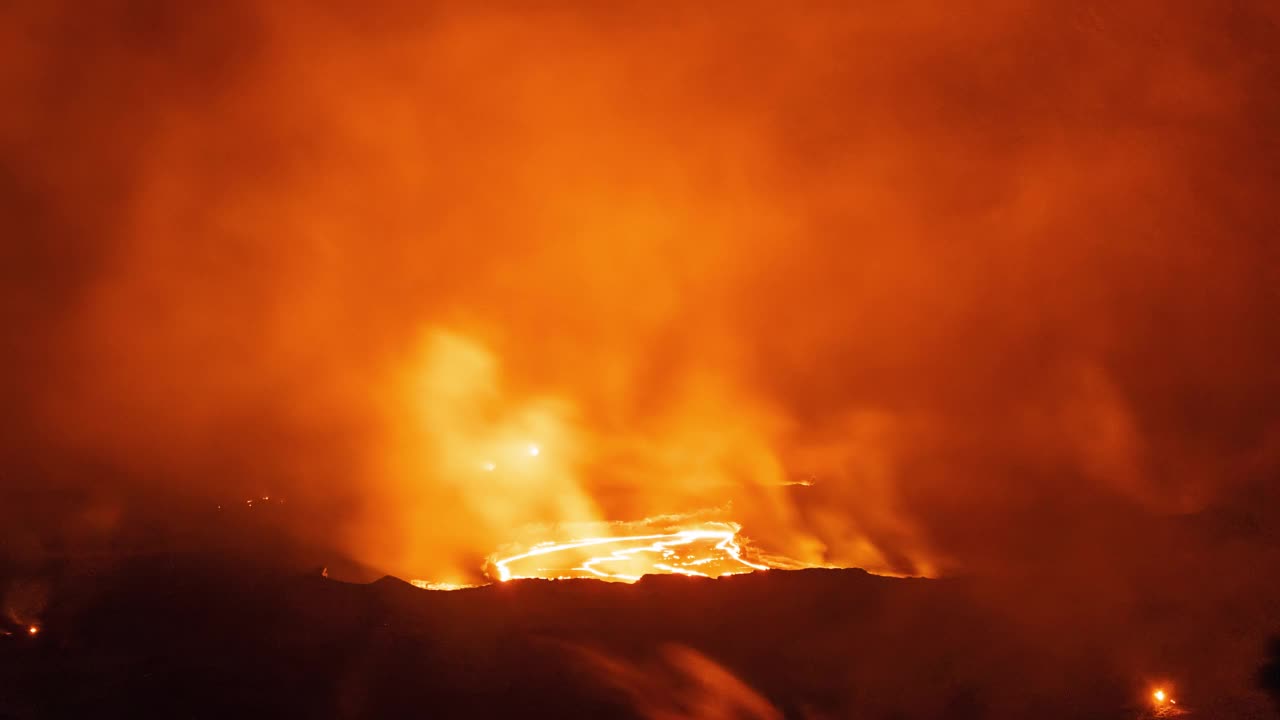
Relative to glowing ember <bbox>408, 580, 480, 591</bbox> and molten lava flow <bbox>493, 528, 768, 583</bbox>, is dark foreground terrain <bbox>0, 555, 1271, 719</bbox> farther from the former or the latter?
molten lava flow <bbox>493, 528, 768, 583</bbox>

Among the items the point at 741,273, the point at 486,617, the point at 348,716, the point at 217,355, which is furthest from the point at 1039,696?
the point at 217,355

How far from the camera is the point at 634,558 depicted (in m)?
8.43

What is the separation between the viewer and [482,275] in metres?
12.1

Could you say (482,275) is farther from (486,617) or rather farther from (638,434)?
(486,617)

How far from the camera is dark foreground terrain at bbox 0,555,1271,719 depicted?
618cm

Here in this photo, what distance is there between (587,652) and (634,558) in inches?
69.3

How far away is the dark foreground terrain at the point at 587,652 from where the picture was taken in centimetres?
618

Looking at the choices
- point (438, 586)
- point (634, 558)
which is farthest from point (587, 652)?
point (634, 558)

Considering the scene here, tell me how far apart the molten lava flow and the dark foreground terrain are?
0.32 meters

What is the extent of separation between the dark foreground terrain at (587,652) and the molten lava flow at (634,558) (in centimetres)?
32

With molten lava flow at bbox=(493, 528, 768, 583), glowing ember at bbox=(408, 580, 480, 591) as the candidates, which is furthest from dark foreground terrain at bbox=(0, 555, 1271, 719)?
molten lava flow at bbox=(493, 528, 768, 583)

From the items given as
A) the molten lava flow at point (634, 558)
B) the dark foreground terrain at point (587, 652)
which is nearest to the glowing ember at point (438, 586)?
the dark foreground terrain at point (587, 652)

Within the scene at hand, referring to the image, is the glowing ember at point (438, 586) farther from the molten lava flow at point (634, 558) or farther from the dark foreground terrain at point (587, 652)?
the molten lava flow at point (634, 558)

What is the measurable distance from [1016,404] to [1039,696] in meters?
6.04
